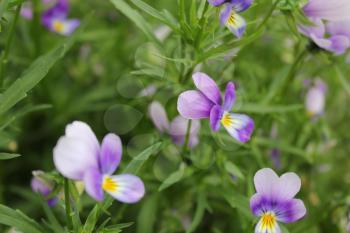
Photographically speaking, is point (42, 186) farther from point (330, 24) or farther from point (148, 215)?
point (330, 24)

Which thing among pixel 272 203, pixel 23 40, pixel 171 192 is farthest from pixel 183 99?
pixel 23 40

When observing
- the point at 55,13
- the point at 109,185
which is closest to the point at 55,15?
the point at 55,13

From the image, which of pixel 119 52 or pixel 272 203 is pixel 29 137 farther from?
pixel 272 203

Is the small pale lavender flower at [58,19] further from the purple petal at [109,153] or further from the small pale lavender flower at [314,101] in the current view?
the purple petal at [109,153]

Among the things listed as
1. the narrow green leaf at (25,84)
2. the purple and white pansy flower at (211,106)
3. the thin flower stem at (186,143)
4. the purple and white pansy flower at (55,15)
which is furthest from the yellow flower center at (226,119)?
the purple and white pansy flower at (55,15)

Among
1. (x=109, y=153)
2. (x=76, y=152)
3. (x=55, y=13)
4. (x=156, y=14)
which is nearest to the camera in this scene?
(x=76, y=152)

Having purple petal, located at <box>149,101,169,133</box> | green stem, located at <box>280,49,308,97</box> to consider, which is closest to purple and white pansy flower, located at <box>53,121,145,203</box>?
purple petal, located at <box>149,101,169,133</box>
